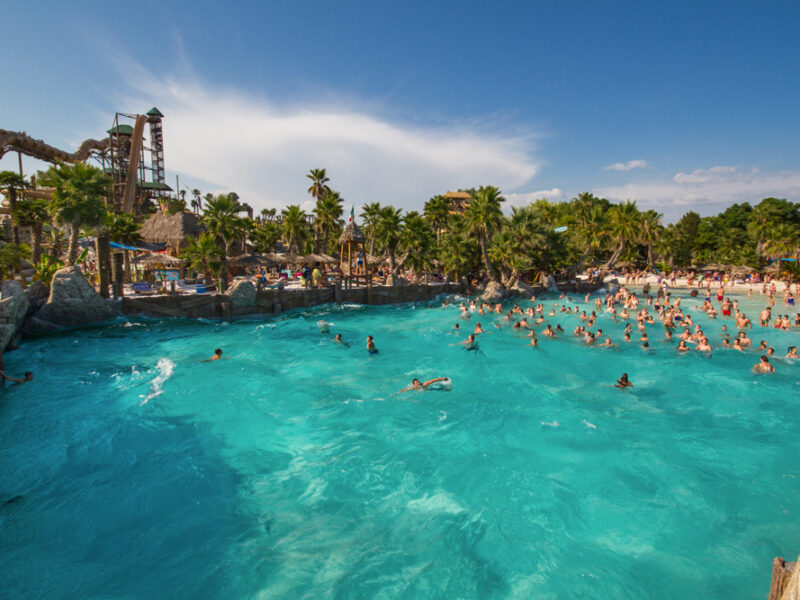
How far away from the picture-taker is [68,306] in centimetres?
2142

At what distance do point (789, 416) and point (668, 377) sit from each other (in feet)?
13.4

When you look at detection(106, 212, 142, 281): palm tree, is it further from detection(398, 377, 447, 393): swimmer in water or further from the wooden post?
the wooden post

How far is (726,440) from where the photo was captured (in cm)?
1137

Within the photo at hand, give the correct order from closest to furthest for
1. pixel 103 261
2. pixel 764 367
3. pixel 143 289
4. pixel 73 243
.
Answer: pixel 764 367, pixel 73 243, pixel 103 261, pixel 143 289

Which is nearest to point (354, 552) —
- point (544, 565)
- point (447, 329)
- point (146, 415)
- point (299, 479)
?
point (299, 479)

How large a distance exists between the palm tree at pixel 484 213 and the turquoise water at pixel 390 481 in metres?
19.6

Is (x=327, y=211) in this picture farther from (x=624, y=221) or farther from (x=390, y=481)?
(x=390, y=481)

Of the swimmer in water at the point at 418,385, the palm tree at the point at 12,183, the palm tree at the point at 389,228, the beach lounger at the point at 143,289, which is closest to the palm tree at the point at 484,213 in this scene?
the palm tree at the point at 389,228

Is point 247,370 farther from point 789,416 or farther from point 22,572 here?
point 789,416

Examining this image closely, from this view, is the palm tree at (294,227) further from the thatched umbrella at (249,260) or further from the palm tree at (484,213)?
the palm tree at (484,213)

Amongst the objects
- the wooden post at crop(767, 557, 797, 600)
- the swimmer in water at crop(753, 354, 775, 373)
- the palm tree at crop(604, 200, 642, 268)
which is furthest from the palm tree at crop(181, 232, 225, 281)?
the palm tree at crop(604, 200, 642, 268)

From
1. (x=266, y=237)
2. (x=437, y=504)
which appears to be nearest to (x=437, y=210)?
(x=266, y=237)

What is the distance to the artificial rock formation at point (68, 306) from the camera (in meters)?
21.0

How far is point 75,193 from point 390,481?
23545 millimetres
